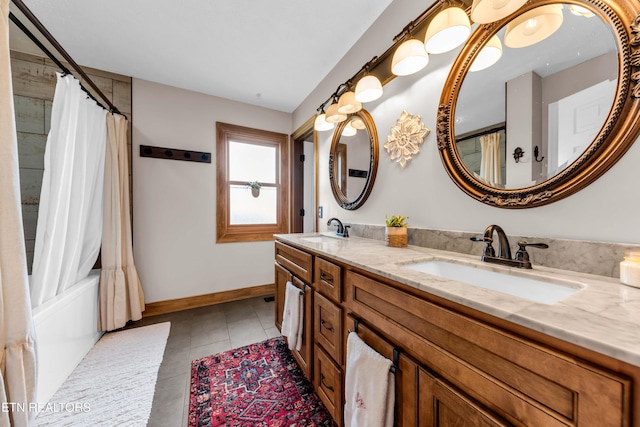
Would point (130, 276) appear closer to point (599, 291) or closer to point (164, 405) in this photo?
point (164, 405)

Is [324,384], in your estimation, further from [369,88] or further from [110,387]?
[369,88]

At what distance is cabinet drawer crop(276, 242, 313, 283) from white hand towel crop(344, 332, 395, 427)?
48 cm

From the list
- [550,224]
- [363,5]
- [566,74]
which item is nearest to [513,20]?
[566,74]

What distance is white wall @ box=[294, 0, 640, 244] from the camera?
732mm

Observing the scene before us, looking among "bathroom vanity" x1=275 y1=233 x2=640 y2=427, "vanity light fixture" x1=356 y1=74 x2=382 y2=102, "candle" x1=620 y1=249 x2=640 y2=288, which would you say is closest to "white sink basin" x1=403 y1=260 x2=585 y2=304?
"bathroom vanity" x1=275 y1=233 x2=640 y2=427

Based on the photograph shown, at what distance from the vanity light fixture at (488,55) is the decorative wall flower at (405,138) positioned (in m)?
0.35

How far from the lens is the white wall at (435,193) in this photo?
2.40 ft

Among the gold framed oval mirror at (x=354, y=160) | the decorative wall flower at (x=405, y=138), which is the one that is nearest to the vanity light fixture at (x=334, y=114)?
the gold framed oval mirror at (x=354, y=160)

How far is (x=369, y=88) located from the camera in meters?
1.50

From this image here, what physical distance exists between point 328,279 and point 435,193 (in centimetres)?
78

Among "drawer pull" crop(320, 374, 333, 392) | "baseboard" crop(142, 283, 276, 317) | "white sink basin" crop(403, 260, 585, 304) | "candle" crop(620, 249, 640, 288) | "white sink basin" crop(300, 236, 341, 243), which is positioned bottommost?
"baseboard" crop(142, 283, 276, 317)

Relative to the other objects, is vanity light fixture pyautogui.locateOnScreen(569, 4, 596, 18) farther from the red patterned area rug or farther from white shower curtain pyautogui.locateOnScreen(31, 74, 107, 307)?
white shower curtain pyautogui.locateOnScreen(31, 74, 107, 307)

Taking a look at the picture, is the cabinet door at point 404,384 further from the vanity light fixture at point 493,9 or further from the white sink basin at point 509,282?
the vanity light fixture at point 493,9

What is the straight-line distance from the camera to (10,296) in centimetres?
90
